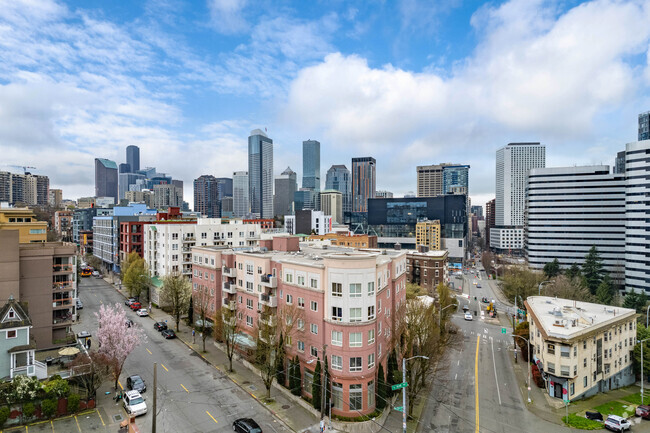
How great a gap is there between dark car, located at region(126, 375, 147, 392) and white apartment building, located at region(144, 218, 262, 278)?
37.4 meters

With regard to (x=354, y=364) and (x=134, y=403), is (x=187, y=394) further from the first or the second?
(x=354, y=364)

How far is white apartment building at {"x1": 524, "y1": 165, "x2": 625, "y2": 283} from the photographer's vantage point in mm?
117688

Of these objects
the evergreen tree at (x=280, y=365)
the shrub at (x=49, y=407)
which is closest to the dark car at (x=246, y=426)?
the evergreen tree at (x=280, y=365)

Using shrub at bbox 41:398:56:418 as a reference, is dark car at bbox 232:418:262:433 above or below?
below

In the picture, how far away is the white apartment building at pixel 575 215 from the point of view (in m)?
118

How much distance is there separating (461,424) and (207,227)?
6763cm

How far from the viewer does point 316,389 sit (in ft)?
113

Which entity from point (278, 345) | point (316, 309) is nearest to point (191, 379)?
point (278, 345)

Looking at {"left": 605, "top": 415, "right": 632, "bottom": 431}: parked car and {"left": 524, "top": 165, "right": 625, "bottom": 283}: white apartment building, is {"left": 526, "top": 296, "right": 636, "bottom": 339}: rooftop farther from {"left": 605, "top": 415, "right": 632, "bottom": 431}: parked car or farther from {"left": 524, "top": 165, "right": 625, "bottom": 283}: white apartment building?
{"left": 524, "top": 165, "right": 625, "bottom": 283}: white apartment building

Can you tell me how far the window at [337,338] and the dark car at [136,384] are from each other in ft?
74.9

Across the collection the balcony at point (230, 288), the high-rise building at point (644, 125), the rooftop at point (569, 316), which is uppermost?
the high-rise building at point (644, 125)

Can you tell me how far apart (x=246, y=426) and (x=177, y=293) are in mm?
34084

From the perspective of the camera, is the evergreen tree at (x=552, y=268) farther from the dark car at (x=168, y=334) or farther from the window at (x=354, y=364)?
the dark car at (x=168, y=334)

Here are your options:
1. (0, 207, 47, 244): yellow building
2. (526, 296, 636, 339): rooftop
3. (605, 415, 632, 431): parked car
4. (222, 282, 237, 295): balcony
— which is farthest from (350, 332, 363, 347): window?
(0, 207, 47, 244): yellow building
